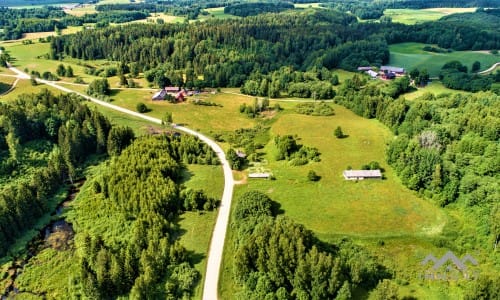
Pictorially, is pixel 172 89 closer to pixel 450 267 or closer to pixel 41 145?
pixel 41 145

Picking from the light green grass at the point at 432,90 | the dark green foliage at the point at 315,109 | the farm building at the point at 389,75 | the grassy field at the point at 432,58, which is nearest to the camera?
the dark green foliage at the point at 315,109

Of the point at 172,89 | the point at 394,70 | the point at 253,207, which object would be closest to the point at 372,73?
the point at 394,70

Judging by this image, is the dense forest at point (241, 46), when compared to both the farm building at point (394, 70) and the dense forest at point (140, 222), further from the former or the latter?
the dense forest at point (140, 222)

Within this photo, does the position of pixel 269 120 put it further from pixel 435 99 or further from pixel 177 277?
pixel 177 277

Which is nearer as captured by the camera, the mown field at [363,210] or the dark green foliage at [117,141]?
the mown field at [363,210]

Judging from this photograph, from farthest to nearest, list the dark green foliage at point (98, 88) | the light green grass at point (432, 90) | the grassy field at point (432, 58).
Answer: the grassy field at point (432, 58) < the dark green foliage at point (98, 88) < the light green grass at point (432, 90)

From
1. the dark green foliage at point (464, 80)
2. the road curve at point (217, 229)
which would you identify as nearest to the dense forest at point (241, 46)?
the dark green foliage at point (464, 80)

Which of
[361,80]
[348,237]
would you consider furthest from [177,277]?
[361,80]
